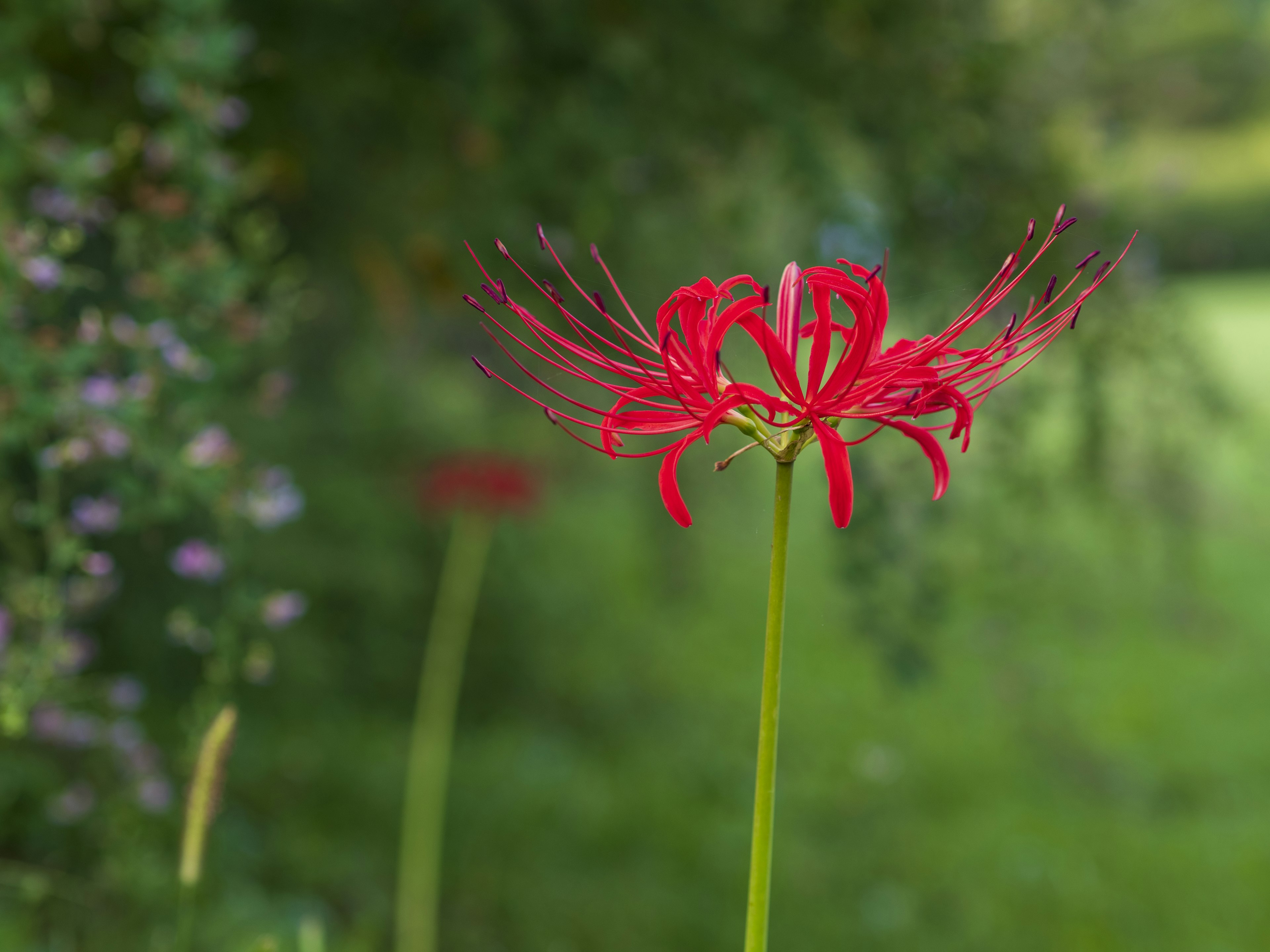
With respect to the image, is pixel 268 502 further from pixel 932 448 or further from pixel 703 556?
pixel 703 556

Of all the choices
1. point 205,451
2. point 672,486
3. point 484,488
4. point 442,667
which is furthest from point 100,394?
point 442,667

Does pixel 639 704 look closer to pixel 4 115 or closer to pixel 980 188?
pixel 980 188

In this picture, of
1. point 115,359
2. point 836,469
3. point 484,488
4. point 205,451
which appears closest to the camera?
point 836,469

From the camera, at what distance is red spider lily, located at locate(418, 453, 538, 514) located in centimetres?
264

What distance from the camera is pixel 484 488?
8.68 feet

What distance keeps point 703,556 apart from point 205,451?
15.5 ft

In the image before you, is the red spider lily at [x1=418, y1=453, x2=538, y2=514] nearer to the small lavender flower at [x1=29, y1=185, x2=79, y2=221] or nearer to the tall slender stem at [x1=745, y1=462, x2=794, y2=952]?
the small lavender flower at [x1=29, y1=185, x2=79, y2=221]

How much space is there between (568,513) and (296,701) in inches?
115

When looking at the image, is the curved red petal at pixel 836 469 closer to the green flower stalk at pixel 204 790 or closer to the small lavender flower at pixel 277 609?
the green flower stalk at pixel 204 790

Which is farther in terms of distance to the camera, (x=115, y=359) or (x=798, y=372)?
(x=115, y=359)

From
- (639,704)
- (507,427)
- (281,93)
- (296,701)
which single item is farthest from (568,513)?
(281,93)

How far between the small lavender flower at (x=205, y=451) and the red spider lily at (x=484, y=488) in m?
1.04

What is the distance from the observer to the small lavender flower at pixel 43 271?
137 centimetres

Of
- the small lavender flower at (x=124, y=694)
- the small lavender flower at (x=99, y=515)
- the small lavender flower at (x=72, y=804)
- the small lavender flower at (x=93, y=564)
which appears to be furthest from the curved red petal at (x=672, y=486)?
the small lavender flower at (x=72, y=804)
